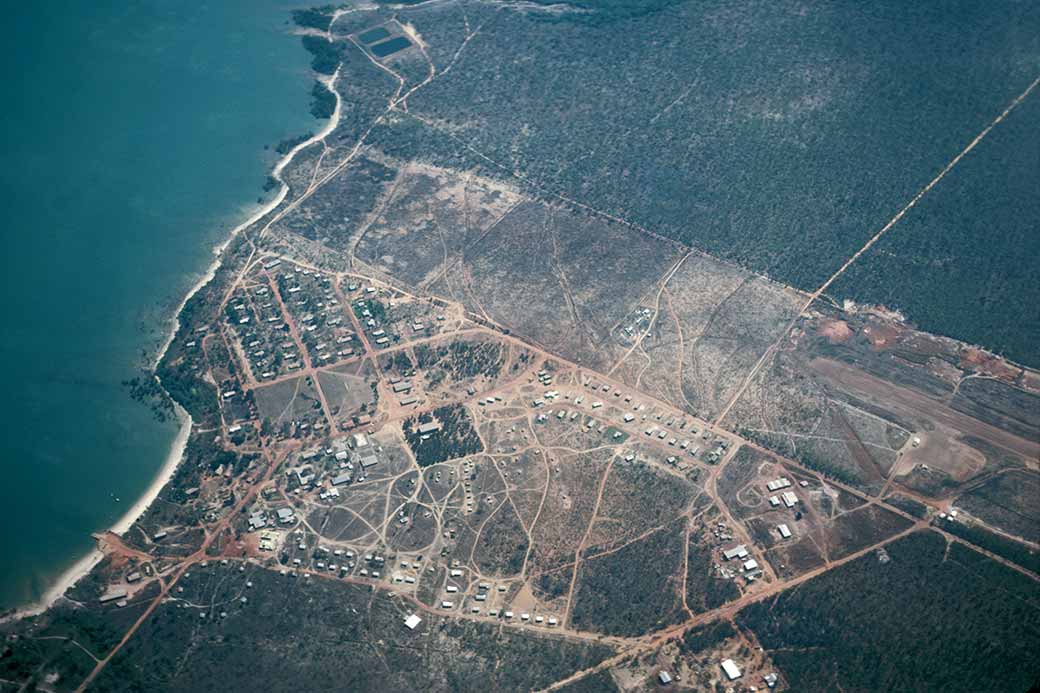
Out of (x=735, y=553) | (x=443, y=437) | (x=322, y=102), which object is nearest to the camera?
(x=735, y=553)

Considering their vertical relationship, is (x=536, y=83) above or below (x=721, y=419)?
above

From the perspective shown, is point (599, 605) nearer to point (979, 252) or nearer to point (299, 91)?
point (979, 252)

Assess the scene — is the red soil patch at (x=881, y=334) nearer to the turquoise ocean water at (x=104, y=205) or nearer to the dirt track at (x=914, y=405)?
the dirt track at (x=914, y=405)

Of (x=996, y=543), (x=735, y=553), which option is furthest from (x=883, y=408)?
(x=735, y=553)

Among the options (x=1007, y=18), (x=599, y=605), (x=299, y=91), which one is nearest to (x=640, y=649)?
(x=599, y=605)

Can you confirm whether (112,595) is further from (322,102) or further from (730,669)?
(322,102)

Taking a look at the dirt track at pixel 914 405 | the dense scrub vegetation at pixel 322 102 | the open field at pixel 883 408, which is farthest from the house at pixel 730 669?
the dense scrub vegetation at pixel 322 102
